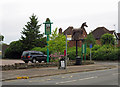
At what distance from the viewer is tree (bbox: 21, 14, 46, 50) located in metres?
59.2

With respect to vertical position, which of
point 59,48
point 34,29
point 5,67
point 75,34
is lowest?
point 5,67

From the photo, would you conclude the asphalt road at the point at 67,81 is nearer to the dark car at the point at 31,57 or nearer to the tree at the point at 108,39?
the dark car at the point at 31,57

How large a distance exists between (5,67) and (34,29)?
1687 inches

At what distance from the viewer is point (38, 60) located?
105 feet

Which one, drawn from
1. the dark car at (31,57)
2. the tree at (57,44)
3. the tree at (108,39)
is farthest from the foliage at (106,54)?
the tree at (108,39)

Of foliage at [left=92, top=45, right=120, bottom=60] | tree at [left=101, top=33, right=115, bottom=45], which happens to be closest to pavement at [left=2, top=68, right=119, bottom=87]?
foliage at [left=92, top=45, right=120, bottom=60]

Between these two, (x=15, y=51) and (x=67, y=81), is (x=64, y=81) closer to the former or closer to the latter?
(x=67, y=81)

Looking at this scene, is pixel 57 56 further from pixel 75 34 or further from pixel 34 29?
pixel 34 29

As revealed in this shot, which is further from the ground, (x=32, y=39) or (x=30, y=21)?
(x=30, y=21)

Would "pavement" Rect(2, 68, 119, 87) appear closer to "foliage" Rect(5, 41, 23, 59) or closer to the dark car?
the dark car

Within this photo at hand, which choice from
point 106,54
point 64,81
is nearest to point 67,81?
point 64,81

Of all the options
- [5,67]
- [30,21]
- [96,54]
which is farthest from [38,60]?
[30,21]

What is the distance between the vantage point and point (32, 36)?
6022 centimetres

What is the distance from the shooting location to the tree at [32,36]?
59.2 meters
